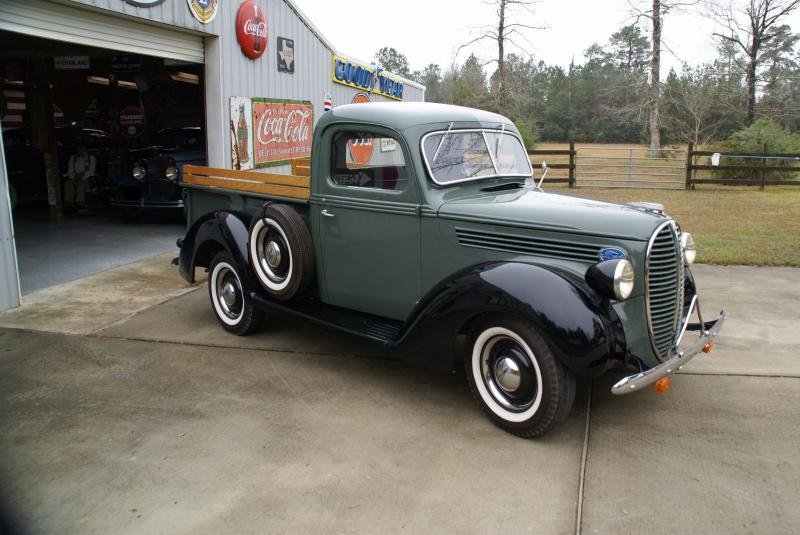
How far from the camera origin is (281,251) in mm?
4875

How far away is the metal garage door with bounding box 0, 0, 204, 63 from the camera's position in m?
6.24

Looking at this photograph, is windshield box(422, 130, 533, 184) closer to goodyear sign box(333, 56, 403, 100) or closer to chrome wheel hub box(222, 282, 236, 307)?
chrome wheel hub box(222, 282, 236, 307)

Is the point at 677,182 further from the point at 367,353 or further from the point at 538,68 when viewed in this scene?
the point at 538,68

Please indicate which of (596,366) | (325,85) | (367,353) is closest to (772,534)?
(596,366)

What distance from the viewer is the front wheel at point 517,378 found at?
3.50 m

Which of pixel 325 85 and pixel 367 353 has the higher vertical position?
pixel 325 85

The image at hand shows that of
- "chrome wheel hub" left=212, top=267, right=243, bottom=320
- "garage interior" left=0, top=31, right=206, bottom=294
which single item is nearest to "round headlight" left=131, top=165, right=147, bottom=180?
"garage interior" left=0, top=31, right=206, bottom=294

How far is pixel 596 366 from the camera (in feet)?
11.1

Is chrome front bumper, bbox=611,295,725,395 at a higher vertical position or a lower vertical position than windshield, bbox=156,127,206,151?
lower

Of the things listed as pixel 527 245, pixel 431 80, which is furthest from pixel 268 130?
pixel 431 80

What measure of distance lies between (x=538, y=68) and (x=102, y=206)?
56.4 m

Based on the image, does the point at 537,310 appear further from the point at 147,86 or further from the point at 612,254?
the point at 147,86

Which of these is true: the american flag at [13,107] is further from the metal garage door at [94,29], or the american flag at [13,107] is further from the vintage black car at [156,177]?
the metal garage door at [94,29]

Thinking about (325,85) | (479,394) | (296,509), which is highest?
(325,85)
